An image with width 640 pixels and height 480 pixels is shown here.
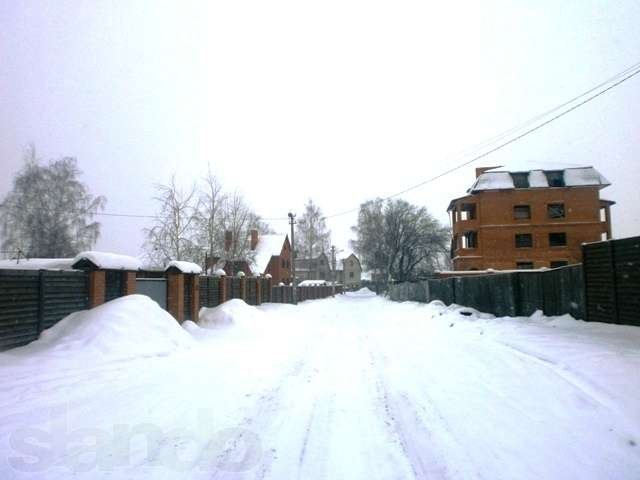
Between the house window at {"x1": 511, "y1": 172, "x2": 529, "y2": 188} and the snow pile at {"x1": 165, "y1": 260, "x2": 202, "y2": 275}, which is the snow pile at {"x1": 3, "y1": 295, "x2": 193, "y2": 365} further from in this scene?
the house window at {"x1": 511, "y1": 172, "x2": 529, "y2": 188}

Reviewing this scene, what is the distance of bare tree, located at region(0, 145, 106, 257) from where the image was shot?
113 ft

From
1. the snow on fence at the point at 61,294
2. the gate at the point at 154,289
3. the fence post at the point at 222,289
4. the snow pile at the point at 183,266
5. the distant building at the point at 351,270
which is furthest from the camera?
the distant building at the point at 351,270

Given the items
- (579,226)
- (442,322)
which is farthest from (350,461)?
(579,226)

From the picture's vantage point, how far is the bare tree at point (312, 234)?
217 feet

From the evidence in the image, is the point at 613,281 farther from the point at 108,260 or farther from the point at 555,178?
the point at 555,178

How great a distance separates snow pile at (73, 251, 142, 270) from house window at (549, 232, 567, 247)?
42.1 m

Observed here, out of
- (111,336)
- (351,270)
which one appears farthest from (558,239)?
(351,270)

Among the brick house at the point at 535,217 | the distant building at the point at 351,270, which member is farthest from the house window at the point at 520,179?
→ the distant building at the point at 351,270

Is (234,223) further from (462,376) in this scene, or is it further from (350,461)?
(350,461)

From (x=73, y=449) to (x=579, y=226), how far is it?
→ 47.5m

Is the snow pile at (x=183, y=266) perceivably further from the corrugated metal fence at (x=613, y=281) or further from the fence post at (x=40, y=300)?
the corrugated metal fence at (x=613, y=281)

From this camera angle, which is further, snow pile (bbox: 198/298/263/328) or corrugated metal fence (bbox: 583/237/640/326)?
snow pile (bbox: 198/298/263/328)

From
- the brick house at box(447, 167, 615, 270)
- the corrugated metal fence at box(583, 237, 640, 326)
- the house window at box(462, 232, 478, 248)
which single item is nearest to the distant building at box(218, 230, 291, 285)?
the house window at box(462, 232, 478, 248)

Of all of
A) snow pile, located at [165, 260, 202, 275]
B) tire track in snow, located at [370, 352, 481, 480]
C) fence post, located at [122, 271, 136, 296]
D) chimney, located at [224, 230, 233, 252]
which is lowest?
tire track in snow, located at [370, 352, 481, 480]
